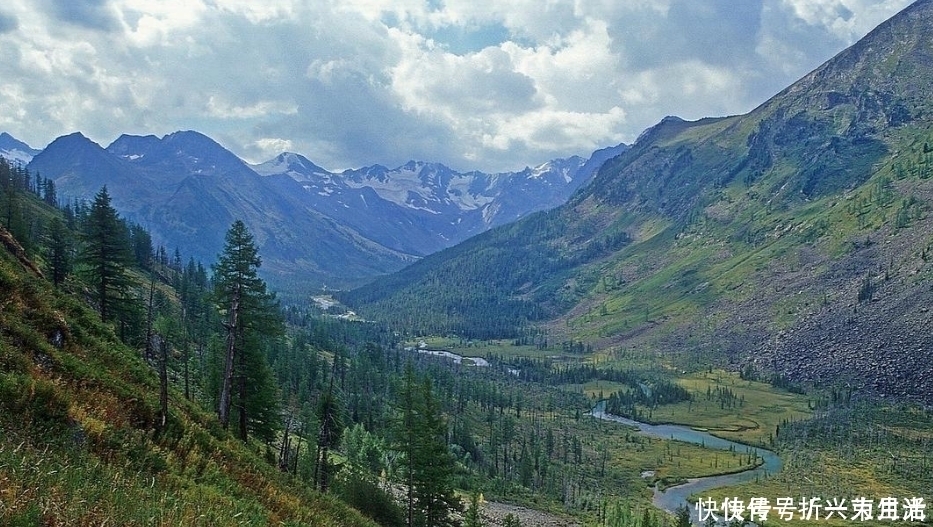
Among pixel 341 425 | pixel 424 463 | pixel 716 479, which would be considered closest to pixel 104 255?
pixel 341 425

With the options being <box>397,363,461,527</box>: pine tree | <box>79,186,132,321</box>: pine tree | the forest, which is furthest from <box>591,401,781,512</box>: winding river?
<box>79,186,132,321</box>: pine tree

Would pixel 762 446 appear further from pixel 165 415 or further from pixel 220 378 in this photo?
pixel 165 415

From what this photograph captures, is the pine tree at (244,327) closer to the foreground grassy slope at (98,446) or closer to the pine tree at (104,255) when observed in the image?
the foreground grassy slope at (98,446)

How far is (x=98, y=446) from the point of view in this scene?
1714 centimetres

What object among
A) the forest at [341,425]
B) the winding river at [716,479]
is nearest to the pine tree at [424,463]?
the forest at [341,425]

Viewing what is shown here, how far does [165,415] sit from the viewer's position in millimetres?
22766

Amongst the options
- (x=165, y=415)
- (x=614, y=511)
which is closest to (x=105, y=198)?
(x=165, y=415)

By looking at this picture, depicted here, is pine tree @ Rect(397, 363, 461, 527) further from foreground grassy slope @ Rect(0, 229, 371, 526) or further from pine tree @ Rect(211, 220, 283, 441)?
foreground grassy slope @ Rect(0, 229, 371, 526)

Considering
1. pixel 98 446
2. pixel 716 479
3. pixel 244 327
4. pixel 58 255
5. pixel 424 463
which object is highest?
pixel 58 255

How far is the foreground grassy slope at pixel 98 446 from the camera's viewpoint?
1233cm

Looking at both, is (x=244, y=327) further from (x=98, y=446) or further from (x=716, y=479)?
(x=716, y=479)

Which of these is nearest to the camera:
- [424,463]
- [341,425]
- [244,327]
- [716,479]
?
[244,327]

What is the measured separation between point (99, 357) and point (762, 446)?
202996mm

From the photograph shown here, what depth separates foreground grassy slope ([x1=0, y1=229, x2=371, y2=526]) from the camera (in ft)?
40.4
